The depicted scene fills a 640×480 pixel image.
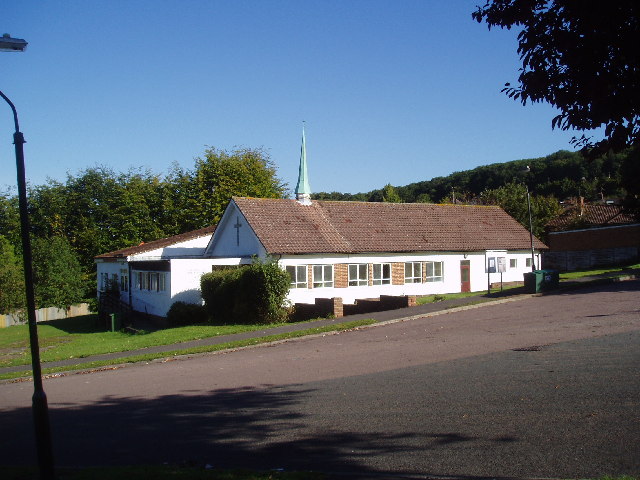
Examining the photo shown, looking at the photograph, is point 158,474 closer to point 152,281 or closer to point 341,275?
point 341,275

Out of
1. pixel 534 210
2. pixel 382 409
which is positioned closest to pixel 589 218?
pixel 534 210

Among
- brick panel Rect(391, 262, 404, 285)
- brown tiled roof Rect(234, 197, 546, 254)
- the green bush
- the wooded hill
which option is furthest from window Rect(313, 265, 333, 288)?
the wooded hill

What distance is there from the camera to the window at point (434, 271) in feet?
110

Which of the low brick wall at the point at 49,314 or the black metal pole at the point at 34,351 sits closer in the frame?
the black metal pole at the point at 34,351

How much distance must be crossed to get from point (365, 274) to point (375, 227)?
3.44 metres

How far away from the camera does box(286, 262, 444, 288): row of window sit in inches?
1171

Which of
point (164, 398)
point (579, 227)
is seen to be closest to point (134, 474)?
point (164, 398)

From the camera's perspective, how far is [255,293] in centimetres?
2500

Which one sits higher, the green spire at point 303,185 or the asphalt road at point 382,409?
the green spire at point 303,185

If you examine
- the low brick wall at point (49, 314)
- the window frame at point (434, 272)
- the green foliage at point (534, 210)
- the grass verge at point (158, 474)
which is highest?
the green foliage at point (534, 210)

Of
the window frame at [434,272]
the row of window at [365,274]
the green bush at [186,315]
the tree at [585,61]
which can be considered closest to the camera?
the tree at [585,61]

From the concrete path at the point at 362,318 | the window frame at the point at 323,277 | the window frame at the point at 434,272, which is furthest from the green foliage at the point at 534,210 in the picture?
the window frame at the point at 323,277

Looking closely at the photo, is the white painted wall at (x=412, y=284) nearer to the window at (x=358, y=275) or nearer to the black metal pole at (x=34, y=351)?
the window at (x=358, y=275)

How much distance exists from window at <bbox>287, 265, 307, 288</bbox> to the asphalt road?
42.5 ft
